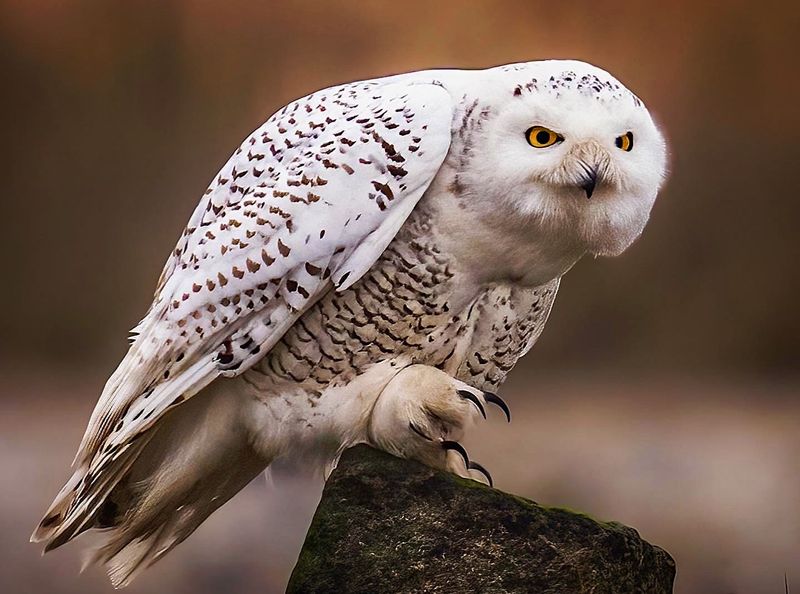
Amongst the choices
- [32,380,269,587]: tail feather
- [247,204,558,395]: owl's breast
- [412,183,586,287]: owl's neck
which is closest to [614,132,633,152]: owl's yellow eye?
[412,183,586,287]: owl's neck

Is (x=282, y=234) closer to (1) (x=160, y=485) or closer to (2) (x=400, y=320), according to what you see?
(2) (x=400, y=320)

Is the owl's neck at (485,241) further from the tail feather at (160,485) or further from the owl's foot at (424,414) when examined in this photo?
the tail feather at (160,485)

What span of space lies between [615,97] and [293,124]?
45 centimetres

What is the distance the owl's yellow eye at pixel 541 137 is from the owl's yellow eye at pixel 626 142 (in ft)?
0.27

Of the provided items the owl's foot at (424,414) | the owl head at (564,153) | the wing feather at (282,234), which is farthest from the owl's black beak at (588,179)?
the owl's foot at (424,414)

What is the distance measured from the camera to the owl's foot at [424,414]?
158cm

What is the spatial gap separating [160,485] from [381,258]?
1.64ft

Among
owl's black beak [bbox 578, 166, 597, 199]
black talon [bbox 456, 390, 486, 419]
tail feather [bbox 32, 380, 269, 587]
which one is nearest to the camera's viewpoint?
owl's black beak [bbox 578, 166, 597, 199]

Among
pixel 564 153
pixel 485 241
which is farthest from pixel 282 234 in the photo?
pixel 564 153

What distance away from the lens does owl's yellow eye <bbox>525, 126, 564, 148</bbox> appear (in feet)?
5.02

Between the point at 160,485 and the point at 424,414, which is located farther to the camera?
the point at 160,485

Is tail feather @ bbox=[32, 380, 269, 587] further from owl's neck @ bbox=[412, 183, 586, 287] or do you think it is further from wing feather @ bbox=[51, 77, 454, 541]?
owl's neck @ bbox=[412, 183, 586, 287]

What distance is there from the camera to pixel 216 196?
1744 mm

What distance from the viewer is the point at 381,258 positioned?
1.61 meters
